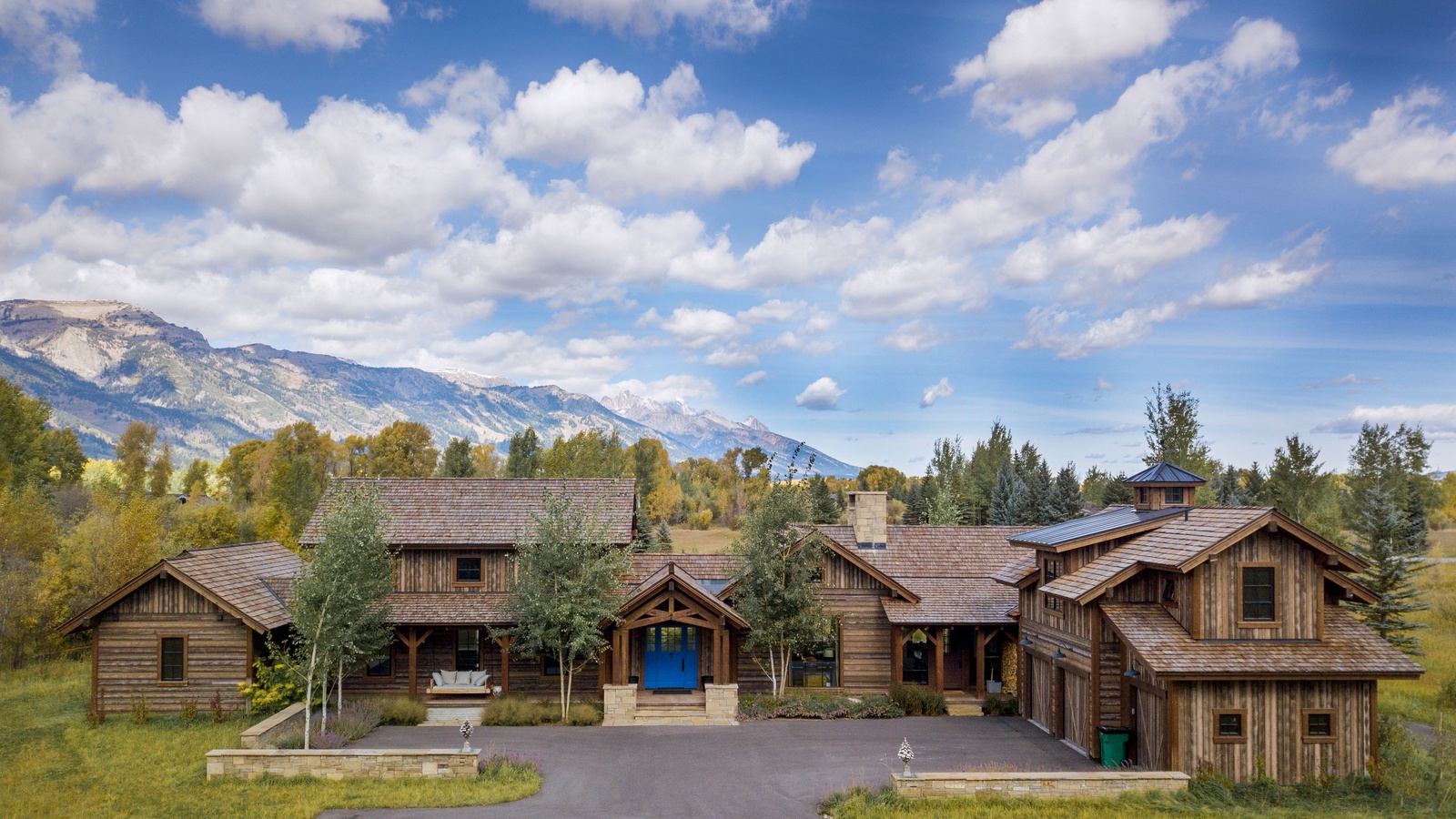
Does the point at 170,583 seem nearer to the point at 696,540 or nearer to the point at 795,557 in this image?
the point at 795,557

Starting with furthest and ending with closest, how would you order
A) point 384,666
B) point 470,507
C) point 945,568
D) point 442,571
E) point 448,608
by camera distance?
point 945,568 < point 470,507 < point 442,571 < point 384,666 < point 448,608

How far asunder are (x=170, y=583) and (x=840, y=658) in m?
20.1

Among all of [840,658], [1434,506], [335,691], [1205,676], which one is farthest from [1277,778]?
[1434,506]

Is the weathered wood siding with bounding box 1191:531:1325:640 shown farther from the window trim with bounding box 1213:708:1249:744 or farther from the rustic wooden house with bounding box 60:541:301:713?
the rustic wooden house with bounding box 60:541:301:713

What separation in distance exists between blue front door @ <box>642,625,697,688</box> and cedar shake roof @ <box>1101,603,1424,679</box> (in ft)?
42.0

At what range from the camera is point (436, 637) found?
1032 inches

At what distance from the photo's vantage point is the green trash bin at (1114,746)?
1870 centimetres

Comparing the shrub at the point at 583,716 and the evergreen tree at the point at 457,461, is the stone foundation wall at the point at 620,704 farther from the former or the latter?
the evergreen tree at the point at 457,461

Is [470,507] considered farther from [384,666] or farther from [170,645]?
[170,645]

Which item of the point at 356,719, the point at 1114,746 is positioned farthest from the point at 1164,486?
the point at 356,719

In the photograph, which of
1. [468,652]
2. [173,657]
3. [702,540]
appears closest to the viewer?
[173,657]

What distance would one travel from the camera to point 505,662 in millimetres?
25297

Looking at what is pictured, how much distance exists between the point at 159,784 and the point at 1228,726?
22654 mm

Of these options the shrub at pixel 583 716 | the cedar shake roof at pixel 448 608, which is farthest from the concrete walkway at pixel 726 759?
the cedar shake roof at pixel 448 608
